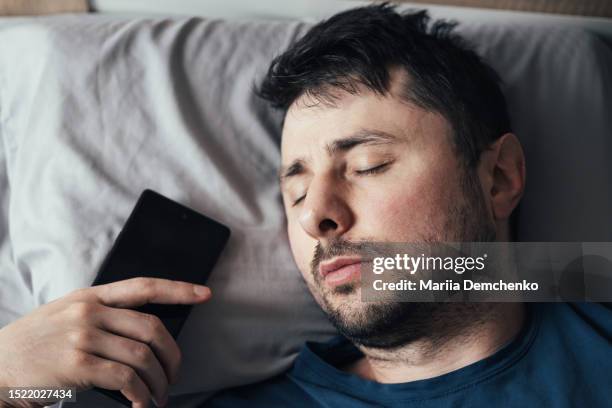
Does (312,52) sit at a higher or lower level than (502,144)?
higher

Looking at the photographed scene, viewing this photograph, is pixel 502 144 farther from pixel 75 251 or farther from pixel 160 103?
pixel 75 251

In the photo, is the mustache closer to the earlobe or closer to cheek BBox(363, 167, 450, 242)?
cheek BBox(363, 167, 450, 242)

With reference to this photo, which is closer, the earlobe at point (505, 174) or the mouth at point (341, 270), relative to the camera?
the mouth at point (341, 270)

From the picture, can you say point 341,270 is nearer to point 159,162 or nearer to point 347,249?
point 347,249

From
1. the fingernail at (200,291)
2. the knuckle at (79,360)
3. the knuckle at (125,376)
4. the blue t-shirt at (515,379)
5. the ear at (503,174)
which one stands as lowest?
the blue t-shirt at (515,379)

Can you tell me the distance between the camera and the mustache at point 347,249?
865 millimetres

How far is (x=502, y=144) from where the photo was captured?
1010 millimetres

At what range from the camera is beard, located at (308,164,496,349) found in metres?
0.88

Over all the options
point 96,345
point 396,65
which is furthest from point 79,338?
point 396,65

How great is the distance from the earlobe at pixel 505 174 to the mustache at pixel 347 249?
239mm

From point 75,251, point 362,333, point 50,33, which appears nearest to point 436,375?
point 362,333

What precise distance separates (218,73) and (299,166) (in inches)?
11.4

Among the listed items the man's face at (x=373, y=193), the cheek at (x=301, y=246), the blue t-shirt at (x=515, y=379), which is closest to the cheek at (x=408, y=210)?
the man's face at (x=373, y=193)

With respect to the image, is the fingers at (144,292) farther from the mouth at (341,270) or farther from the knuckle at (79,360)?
the mouth at (341,270)
